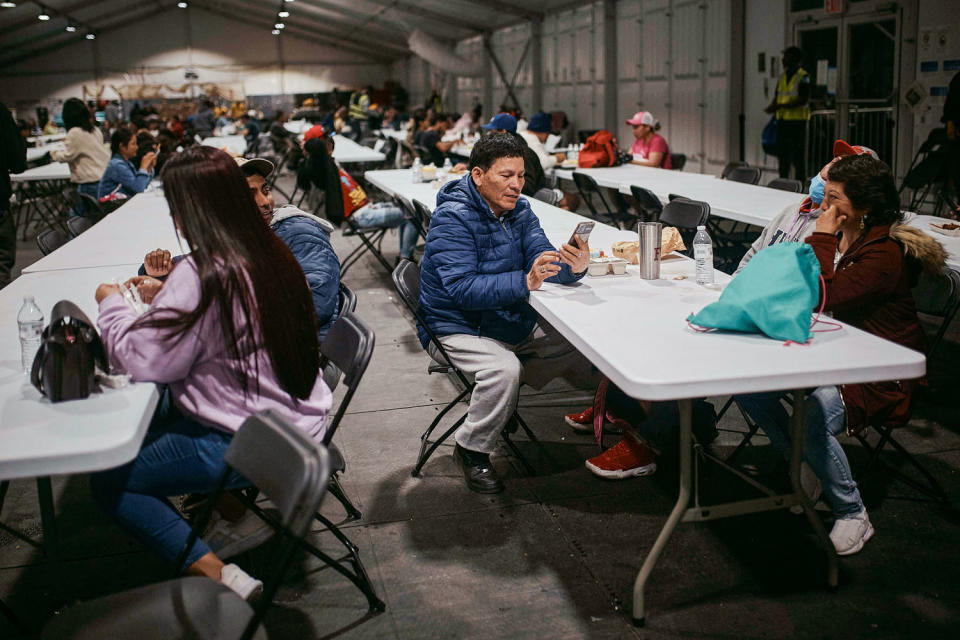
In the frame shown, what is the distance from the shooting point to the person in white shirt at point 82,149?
8.29m

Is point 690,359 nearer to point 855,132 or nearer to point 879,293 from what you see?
point 879,293

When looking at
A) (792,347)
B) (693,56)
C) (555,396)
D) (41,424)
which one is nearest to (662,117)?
(693,56)

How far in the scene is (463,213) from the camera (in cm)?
324

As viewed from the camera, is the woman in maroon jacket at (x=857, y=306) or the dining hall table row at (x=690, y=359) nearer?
the dining hall table row at (x=690, y=359)

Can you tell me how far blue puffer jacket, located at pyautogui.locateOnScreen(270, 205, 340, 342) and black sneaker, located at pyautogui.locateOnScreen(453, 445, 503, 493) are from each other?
2.32 feet

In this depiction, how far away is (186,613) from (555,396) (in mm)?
2757

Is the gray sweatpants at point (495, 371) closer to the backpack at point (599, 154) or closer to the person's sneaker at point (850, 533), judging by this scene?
the person's sneaker at point (850, 533)

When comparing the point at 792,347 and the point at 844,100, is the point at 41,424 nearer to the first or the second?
the point at 792,347

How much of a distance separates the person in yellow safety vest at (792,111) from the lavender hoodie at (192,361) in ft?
27.0

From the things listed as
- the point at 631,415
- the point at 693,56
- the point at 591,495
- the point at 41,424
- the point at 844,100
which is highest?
the point at 693,56

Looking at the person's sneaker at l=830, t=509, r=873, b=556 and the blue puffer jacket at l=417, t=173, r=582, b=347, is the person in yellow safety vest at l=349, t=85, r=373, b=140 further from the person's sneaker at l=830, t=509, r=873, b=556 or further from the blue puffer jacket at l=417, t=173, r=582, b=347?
the person's sneaker at l=830, t=509, r=873, b=556

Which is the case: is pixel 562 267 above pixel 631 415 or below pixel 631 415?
above

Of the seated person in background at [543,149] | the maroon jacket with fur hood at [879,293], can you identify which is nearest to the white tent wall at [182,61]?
the seated person in background at [543,149]

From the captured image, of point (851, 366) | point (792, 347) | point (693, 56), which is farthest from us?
point (693, 56)
